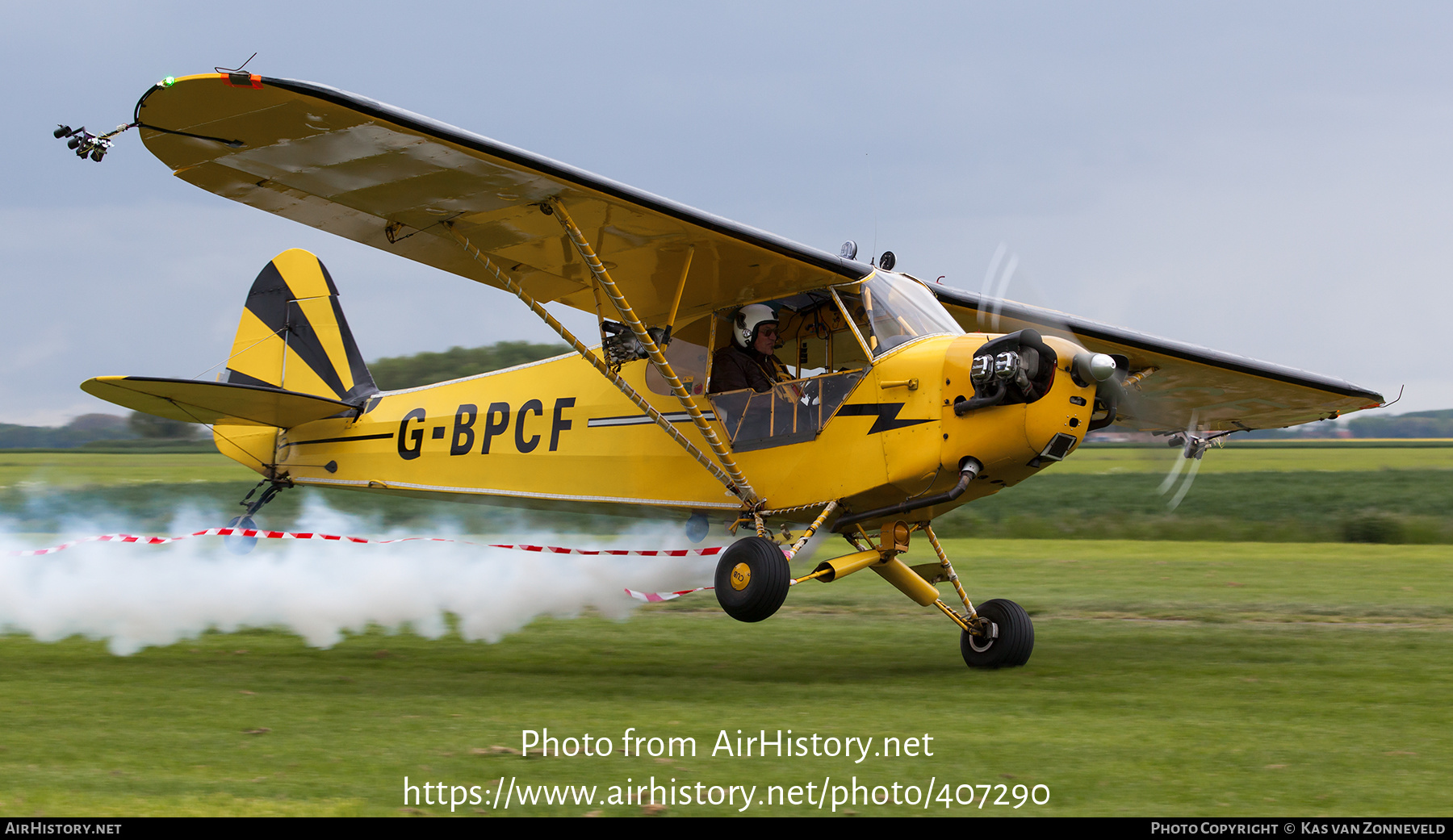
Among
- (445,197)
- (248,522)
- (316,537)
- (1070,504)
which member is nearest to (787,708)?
(445,197)

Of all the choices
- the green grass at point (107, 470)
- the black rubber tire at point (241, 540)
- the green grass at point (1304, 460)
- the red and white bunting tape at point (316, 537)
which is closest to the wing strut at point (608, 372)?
the red and white bunting tape at point (316, 537)

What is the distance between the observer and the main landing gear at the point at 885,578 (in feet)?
26.6

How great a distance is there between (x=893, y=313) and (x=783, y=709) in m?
2.97

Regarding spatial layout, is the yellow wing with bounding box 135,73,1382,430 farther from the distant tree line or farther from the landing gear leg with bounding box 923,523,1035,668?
the distant tree line

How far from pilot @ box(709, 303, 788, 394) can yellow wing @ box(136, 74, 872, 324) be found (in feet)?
0.50

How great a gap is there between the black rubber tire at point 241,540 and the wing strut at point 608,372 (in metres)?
4.58

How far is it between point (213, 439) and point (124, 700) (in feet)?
17.3

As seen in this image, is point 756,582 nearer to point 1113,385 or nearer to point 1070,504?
point 1113,385

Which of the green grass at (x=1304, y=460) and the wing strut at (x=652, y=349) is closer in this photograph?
the wing strut at (x=652, y=349)

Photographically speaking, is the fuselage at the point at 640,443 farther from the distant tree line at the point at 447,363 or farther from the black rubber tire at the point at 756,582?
the distant tree line at the point at 447,363

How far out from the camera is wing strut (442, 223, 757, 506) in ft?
28.9

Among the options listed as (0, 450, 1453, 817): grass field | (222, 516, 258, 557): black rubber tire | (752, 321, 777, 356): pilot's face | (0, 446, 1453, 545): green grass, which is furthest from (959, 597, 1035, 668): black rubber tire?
(0, 446, 1453, 545): green grass

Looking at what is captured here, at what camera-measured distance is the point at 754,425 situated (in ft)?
29.9

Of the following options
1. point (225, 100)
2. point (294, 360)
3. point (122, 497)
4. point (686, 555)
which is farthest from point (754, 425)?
point (122, 497)
